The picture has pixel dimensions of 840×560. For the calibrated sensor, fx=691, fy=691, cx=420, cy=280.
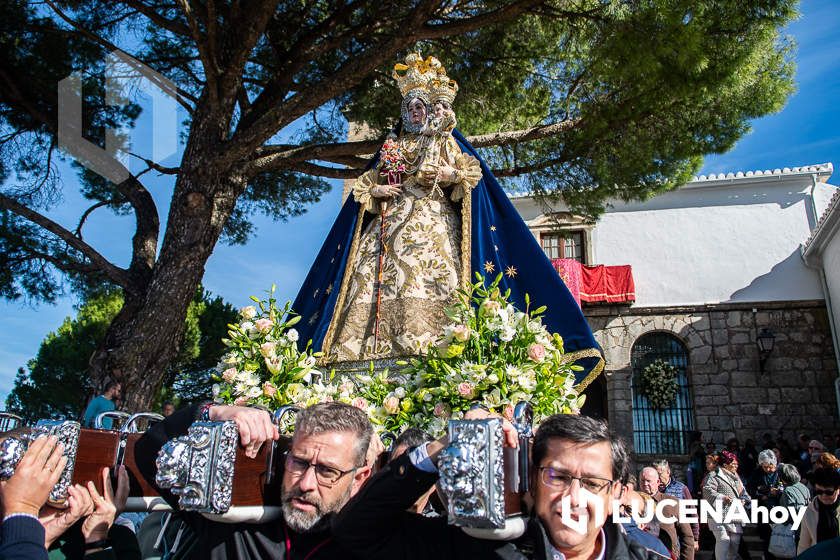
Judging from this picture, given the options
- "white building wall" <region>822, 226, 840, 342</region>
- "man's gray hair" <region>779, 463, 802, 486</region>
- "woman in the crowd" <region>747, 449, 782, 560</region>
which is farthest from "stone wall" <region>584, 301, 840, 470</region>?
"man's gray hair" <region>779, 463, 802, 486</region>

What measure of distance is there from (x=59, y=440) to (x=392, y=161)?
2.95 m

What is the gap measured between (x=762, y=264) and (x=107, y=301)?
51.9 feet

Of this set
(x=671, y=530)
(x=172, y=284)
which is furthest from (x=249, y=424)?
(x=172, y=284)

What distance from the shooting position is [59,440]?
1577 mm

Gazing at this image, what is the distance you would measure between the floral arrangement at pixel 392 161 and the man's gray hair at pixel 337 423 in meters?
2.52

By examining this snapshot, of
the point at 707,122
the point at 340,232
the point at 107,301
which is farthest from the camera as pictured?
the point at 107,301

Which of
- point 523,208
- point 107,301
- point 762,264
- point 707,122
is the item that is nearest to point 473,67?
point 707,122

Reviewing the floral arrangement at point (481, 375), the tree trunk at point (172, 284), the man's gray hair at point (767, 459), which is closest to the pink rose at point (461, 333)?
the floral arrangement at point (481, 375)

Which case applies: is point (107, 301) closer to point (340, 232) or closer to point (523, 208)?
point (523, 208)

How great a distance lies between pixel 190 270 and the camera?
6.24 meters

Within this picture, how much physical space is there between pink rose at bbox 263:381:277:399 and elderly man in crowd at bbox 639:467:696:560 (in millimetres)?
2910

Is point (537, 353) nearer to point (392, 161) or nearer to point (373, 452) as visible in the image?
point (373, 452)

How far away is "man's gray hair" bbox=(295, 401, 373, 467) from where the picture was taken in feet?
5.98

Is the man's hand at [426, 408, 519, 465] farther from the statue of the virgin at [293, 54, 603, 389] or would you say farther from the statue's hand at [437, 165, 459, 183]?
the statue's hand at [437, 165, 459, 183]
